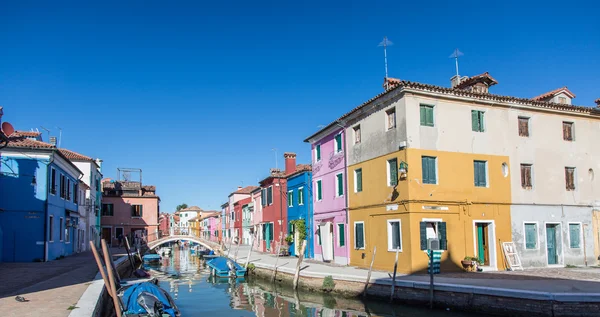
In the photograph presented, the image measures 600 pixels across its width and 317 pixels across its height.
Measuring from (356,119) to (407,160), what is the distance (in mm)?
4991

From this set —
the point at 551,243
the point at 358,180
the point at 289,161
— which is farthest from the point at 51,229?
the point at 551,243

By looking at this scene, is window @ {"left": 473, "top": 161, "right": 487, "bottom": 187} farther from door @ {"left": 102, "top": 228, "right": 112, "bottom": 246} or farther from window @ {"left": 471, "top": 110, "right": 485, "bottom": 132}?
door @ {"left": 102, "top": 228, "right": 112, "bottom": 246}

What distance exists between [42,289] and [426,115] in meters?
14.9

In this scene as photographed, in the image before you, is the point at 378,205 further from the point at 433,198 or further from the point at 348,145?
the point at 348,145

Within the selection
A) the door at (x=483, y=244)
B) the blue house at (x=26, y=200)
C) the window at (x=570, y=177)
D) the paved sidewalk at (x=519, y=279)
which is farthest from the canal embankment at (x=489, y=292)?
the blue house at (x=26, y=200)

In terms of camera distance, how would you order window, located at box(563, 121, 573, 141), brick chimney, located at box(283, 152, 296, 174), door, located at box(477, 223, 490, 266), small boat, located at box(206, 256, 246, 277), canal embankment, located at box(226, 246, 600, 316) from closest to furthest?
canal embankment, located at box(226, 246, 600, 316)
door, located at box(477, 223, 490, 266)
window, located at box(563, 121, 573, 141)
small boat, located at box(206, 256, 246, 277)
brick chimney, located at box(283, 152, 296, 174)

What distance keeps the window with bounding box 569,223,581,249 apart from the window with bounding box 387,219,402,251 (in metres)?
8.51

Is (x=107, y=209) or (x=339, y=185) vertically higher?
(x=339, y=185)

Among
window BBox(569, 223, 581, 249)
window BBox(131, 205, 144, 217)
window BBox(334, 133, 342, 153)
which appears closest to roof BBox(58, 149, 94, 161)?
window BBox(131, 205, 144, 217)

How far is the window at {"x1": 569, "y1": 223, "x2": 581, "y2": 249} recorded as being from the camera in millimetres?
21812

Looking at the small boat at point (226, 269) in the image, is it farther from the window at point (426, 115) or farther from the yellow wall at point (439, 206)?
the window at point (426, 115)

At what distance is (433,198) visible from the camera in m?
19.1

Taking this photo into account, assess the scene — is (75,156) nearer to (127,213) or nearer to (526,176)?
(127,213)

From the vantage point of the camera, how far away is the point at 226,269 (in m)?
28.5
